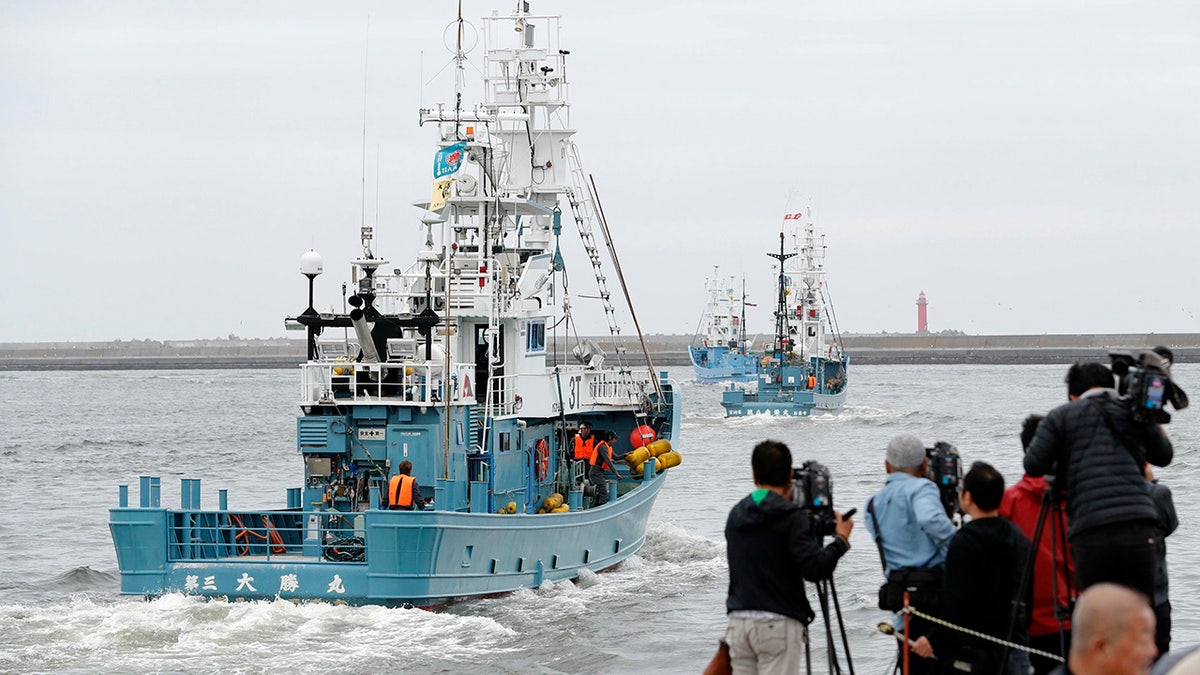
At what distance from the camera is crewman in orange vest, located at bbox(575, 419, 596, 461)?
21875 mm

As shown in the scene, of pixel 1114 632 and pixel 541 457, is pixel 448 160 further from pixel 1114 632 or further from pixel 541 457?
pixel 1114 632

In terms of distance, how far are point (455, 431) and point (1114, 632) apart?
45.7 feet

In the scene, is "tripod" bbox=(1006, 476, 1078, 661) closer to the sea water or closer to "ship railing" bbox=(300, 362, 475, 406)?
the sea water

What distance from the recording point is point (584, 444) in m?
22.0

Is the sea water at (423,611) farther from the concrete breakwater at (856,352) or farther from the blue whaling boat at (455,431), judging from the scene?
the concrete breakwater at (856,352)

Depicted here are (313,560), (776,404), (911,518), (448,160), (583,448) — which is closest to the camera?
(911,518)

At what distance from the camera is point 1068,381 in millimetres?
8211

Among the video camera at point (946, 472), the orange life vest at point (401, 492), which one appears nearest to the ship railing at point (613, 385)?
the orange life vest at point (401, 492)

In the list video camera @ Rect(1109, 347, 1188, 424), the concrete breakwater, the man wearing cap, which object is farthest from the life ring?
the concrete breakwater

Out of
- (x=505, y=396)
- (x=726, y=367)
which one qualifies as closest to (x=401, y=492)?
(x=505, y=396)

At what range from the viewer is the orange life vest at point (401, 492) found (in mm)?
16828

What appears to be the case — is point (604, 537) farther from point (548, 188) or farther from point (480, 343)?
point (548, 188)

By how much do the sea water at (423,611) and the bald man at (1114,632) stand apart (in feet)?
37.9

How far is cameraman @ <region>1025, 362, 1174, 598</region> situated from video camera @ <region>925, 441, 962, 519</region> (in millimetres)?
757
